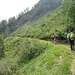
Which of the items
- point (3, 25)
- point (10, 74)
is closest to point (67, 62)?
point (10, 74)

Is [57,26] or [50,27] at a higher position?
[57,26]

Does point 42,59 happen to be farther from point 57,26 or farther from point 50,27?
point 50,27

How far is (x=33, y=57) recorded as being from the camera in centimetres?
2658

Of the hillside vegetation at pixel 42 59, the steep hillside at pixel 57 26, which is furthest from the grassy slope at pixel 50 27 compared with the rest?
the hillside vegetation at pixel 42 59

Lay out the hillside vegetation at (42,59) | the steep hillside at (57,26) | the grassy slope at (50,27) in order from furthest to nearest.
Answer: the grassy slope at (50,27) → the steep hillside at (57,26) → the hillside vegetation at (42,59)

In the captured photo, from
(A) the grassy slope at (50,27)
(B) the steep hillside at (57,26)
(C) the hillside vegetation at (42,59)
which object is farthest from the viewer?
(A) the grassy slope at (50,27)

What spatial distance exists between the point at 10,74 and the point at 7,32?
482ft

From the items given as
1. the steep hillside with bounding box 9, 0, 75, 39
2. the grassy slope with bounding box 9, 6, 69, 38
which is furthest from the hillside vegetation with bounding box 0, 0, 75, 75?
the grassy slope with bounding box 9, 6, 69, 38

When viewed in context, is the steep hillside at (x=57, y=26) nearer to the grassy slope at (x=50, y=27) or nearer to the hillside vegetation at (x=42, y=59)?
the grassy slope at (x=50, y=27)

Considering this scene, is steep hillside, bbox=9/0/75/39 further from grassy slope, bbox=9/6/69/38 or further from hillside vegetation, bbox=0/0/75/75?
hillside vegetation, bbox=0/0/75/75

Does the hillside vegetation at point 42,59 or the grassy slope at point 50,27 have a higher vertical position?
the grassy slope at point 50,27

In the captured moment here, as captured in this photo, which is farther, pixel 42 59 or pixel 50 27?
pixel 50 27

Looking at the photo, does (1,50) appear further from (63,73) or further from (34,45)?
(63,73)

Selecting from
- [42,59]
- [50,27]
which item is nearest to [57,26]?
[50,27]
